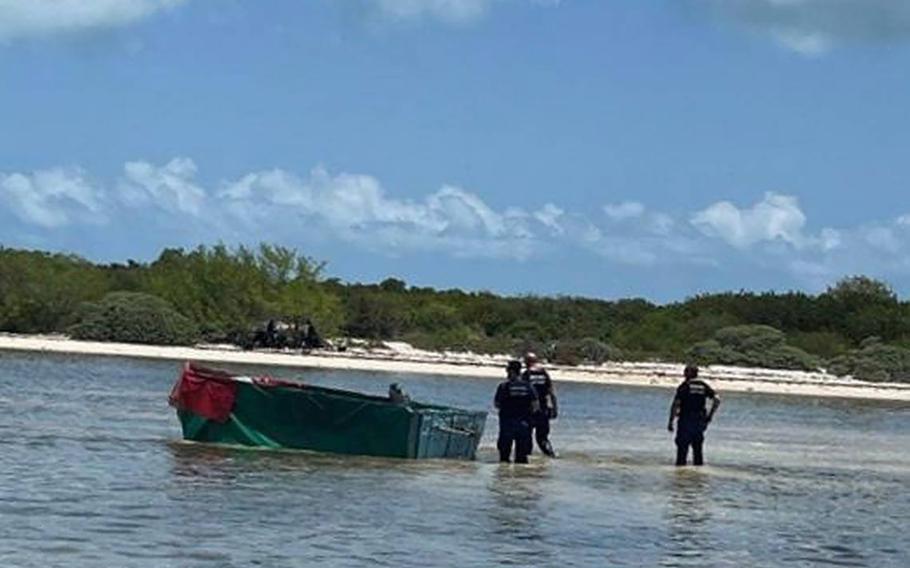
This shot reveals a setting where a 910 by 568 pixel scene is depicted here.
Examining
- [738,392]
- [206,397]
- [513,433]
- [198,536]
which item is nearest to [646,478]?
[513,433]

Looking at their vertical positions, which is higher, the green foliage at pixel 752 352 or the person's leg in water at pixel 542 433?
the green foliage at pixel 752 352

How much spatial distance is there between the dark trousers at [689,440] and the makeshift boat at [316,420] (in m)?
2.97

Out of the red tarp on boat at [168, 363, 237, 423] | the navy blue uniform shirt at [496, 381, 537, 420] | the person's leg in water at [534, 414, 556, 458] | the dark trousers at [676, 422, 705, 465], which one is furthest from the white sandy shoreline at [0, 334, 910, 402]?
the navy blue uniform shirt at [496, 381, 537, 420]

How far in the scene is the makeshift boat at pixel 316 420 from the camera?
27.5 metres

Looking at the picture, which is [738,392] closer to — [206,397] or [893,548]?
[206,397]

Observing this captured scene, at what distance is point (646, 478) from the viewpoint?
88.3 feet

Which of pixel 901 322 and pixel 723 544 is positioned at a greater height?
pixel 901 322

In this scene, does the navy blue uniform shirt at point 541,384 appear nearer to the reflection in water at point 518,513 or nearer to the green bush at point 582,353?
the reflection in water at point 518,513

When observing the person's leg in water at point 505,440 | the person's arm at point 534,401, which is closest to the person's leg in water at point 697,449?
the person's arm at point 534,401

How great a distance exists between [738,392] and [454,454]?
4244 cm

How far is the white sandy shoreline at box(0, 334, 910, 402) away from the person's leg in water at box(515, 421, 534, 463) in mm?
38935

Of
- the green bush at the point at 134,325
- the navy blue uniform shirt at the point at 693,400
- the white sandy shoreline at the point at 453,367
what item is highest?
the green bush at the point at 134,325

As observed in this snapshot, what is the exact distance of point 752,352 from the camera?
87625mm

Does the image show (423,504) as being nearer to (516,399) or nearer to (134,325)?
(516,399)
